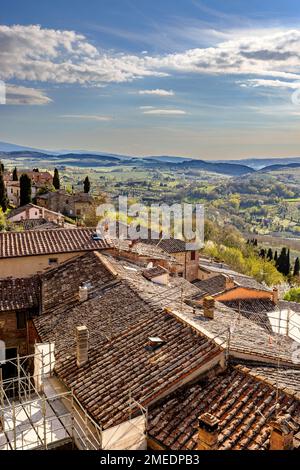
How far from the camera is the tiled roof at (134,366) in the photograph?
934cm

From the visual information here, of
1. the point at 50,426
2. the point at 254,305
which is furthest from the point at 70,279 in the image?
the point at 254,305

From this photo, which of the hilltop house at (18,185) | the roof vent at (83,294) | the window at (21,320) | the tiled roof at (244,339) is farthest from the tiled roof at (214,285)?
the hilltop house at (18,185)

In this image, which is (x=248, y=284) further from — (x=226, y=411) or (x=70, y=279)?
(x=226, y=411)

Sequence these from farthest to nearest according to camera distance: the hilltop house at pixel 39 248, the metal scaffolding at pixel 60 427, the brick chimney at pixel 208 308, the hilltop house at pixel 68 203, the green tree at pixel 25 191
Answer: the hilltop house at pixel 68 203 < the green tree at pixel 25 191 < the hilltop house at pixel 39 248 < the brick chimney at pixel 208 308 < the metal scaffolding at pixel 60 427

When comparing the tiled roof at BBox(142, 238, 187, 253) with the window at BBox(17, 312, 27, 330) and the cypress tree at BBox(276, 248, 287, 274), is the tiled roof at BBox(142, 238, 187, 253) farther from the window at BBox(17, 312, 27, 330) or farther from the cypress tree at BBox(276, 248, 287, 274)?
the cypress tree at BBox(276, 248, 287, 274)

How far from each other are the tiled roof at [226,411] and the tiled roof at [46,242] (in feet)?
39.2

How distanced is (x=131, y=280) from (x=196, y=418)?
8.73 metres

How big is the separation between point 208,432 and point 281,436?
49.5 inches

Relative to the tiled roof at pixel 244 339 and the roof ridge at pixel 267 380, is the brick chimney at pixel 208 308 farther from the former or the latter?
the roof ridge at pixel 267 380

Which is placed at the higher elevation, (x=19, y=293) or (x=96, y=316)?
(x=96, y=316)

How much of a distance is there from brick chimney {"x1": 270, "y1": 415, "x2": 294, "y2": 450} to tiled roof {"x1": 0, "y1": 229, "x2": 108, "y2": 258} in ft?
47.2

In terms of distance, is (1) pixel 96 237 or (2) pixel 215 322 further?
(1) pixel 96 237

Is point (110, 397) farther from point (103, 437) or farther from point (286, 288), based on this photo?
point (286, 288)

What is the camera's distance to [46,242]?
20.3 metres
